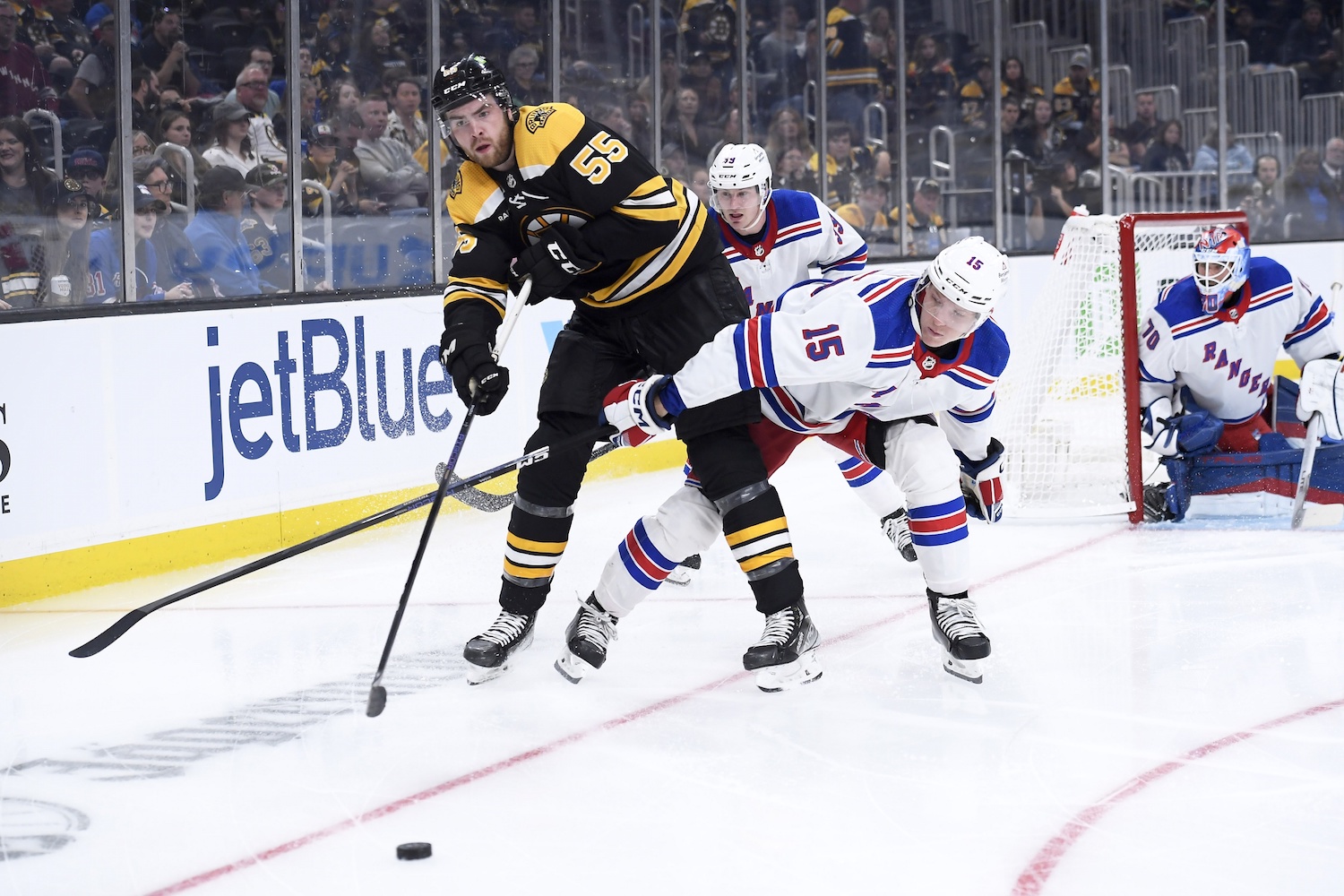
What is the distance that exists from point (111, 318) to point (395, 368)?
1061 mm

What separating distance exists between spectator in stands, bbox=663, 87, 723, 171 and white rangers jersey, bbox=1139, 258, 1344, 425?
2756 millimetres

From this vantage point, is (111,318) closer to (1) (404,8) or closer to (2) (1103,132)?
(1) (404,8)

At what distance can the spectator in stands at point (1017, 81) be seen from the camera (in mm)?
8383

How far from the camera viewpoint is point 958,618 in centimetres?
288

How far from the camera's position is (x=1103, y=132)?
28.4 feet

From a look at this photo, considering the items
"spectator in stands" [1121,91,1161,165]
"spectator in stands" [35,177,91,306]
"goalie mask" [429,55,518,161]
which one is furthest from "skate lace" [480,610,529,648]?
"spectator in stands" [1121,91,1161,165]

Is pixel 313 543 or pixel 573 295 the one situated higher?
pixel 573 295

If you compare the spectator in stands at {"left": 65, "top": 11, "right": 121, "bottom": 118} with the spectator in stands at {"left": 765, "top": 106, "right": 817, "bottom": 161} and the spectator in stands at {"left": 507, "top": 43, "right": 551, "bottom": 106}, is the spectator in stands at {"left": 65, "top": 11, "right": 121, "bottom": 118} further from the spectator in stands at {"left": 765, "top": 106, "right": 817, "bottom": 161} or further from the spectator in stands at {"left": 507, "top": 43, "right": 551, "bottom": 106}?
the spectator in stands at {"left": 765, "top": 106, "right": 817, "bottom": 161}

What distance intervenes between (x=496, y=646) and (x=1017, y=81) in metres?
6.49

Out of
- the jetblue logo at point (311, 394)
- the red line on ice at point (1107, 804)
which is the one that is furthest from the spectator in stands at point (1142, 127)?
the red line on ice at point (1107, 804)

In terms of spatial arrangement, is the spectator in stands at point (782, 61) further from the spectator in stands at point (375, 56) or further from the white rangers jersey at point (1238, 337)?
the white rangers jersey at point (1238, 337)

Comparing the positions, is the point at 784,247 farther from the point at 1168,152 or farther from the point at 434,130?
the point at 1168,152

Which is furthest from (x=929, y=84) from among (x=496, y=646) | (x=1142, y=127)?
(x=496, y=646)

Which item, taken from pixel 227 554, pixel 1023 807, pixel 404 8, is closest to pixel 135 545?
pixel 227 554
